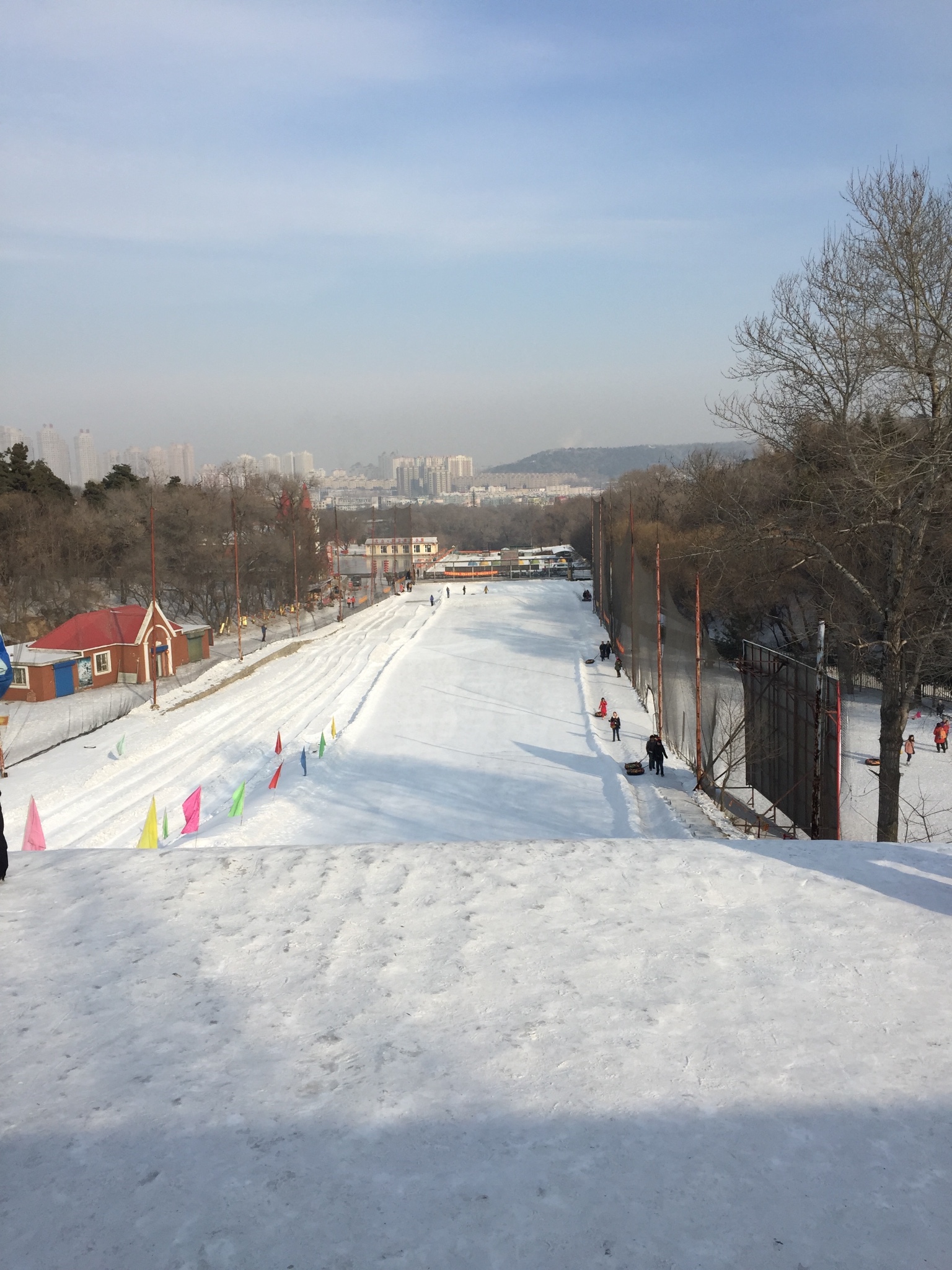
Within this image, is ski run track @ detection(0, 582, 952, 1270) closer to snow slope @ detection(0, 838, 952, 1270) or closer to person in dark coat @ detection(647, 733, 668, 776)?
snow slope @ detection(0, 838, 952, 1270)

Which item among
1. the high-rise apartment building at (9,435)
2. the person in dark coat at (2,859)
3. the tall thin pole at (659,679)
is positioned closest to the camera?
the person in dark coat at (2,859)

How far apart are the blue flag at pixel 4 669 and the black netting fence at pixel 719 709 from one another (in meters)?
8.34

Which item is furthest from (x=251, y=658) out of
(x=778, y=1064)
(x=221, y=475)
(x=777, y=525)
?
(x=221, y=475)

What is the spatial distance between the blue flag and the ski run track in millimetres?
1083

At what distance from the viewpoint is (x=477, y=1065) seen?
3295 millimetres

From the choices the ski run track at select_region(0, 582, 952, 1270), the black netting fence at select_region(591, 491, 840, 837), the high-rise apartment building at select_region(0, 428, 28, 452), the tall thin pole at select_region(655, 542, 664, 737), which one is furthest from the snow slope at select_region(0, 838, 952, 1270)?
the high-rise apartment building at select_region(0, 428, 28, 452)

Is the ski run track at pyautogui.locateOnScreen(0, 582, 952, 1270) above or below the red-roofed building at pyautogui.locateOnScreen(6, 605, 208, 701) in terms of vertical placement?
above

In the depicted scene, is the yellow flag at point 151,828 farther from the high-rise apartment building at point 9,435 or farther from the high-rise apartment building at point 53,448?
the high-rise apartment building at point 53,448

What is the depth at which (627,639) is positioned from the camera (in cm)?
3356

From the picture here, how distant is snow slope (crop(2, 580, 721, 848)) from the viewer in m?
15.2

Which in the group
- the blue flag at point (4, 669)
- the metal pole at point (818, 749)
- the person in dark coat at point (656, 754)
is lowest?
the person in dark coat at point (656, 754)

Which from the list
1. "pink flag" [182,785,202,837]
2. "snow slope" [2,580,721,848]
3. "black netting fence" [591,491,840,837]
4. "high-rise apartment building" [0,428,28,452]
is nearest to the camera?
"black netting fence" [591,491,840,837]

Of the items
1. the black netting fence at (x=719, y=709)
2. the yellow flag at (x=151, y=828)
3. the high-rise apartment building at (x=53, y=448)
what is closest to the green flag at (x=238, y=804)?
the yellow flag at (x=151, y=828)

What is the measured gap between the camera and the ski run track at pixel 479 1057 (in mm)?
2561
